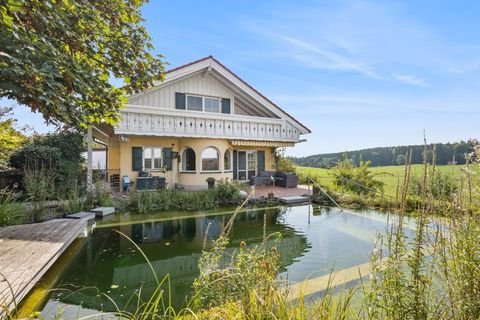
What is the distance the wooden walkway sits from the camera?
516 centimetres

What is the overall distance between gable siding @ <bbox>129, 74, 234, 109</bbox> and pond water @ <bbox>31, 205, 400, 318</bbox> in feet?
33.4

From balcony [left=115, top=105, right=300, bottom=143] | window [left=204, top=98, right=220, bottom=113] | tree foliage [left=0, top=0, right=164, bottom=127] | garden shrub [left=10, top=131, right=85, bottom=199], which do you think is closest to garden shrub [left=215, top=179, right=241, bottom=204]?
balcony [left=115, top=105, right=300, bottom=143]

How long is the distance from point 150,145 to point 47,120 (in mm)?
15559

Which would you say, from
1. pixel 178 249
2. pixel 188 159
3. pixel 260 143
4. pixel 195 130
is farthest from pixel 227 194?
pixel 178 249

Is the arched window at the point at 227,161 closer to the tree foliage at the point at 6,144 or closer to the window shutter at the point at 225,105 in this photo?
the window shutter at the point at 225,105

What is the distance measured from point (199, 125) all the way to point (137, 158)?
16.9ft

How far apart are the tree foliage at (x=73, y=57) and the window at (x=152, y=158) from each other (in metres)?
13.7

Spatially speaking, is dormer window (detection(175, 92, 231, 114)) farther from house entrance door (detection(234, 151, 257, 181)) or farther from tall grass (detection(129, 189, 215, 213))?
tall grass (detection(129, 189, 215, 213))

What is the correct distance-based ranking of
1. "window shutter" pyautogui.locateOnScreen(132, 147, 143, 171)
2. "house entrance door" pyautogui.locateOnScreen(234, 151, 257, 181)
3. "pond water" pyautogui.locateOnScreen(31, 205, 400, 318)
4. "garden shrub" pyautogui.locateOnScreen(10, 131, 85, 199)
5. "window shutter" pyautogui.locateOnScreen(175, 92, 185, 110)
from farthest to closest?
"house entrance door" pyautogui.locateOnScreen(234, 151, 257, 181), "window shutter" pyautogui.locateOnScreen(175, 92, 185, 110), "window shutter" pyautogui.locateOnScreen(132, 147, 143, 171), "garden shrub" pyautogui.locateOnScreen(10, 131, 85, 199), "pond water" pyautogui.locateOnScreen(31, 205, 400, 318)

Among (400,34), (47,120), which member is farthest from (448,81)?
(47,120)

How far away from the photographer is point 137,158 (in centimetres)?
2117

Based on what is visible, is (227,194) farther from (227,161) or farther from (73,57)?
(73,57)

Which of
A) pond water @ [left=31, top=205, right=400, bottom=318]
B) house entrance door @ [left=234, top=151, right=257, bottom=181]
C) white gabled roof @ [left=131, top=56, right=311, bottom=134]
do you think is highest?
white gabled roof @ [left=131, top=56, right=311, bottom=134]

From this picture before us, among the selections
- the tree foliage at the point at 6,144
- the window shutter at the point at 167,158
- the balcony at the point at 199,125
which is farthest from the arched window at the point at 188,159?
the tree foliage at the point at 6,144
